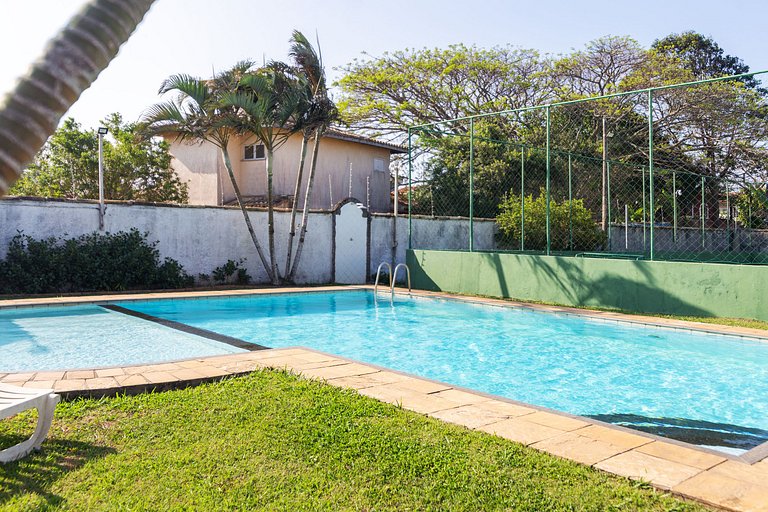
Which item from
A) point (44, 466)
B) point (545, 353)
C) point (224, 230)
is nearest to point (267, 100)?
point (224, 230)

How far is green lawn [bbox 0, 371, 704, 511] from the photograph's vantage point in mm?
2529

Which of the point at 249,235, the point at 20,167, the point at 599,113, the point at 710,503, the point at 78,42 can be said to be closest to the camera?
the point at 20,167

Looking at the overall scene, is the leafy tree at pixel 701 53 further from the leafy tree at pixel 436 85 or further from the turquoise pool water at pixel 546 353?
the turquoise pool water at pixel 546 353

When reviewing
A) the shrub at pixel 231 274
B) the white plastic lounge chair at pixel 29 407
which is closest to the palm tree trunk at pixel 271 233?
the shrub at pixel 231 274

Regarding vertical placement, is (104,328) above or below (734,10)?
below

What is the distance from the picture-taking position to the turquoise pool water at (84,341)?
6.59 meters

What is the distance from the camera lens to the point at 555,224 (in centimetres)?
1565

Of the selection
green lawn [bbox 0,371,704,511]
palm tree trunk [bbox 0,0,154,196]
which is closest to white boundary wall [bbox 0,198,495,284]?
green lawn [bbox 0,371,704,511]

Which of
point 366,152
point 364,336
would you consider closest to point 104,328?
point 364,336

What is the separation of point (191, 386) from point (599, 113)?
1949 cm

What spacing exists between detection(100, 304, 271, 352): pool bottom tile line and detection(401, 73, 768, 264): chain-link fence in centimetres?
895

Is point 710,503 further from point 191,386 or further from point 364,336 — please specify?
point 364,336

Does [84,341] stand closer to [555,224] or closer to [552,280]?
[552,280]

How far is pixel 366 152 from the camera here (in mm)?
20922
